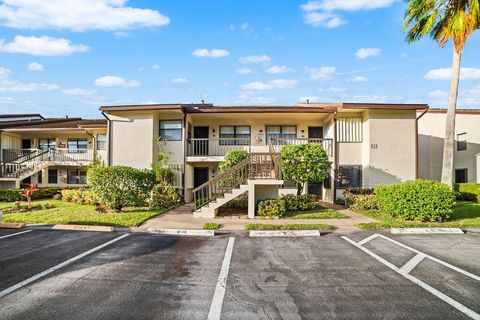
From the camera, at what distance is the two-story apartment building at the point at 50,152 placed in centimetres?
2127

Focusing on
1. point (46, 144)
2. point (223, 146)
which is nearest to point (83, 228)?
point (223, 146)

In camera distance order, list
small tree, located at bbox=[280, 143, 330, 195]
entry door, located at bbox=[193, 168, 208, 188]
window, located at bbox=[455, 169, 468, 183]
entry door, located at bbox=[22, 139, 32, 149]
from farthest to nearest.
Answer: entry door, located at bbox=[22, 139, 32, 149]
window, located at bbox=[455, 169, 468, 183]
entry door, located at bbox=[193, 168, 208, 188]
small tree, located at bbox=[280, 143, 330, 195]

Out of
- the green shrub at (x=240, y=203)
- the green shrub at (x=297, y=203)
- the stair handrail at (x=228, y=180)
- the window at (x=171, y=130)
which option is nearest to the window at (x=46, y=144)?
the window at (x=171, y=130)

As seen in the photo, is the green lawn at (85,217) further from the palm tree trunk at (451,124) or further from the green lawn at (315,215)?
the palm tree trunk at (451,124)

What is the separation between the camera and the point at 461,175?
20578mm

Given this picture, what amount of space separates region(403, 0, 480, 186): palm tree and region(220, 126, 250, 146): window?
10398mm

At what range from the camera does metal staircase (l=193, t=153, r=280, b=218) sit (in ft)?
39.4

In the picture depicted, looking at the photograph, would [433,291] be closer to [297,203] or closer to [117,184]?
[297,203]

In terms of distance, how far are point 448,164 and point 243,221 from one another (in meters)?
9.91

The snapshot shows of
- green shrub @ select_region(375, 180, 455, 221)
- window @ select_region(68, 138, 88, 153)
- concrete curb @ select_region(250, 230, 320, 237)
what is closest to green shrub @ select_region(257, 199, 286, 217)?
concrete curb @ select_region(250, 230, 320, 237)

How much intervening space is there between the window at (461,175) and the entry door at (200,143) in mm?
17906

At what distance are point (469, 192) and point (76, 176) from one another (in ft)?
88.5

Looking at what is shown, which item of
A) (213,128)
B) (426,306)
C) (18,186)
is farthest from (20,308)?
(18,186)

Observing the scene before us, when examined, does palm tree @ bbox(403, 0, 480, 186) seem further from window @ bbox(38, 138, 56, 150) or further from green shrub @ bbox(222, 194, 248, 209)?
window @ bbox(38, 138, 56, 150)
